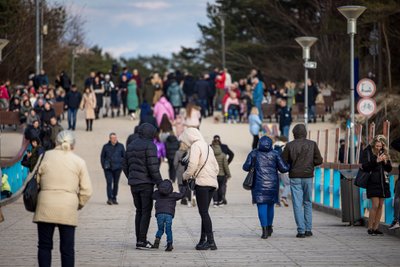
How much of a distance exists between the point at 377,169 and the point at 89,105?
95.5 feet

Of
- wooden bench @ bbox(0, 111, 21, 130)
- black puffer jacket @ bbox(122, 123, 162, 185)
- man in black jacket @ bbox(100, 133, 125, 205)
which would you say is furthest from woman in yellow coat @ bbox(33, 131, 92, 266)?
wooden bench @ bbox(0, 111, 21, 130)

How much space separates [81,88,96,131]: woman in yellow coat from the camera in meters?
45.9

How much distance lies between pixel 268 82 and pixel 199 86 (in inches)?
897

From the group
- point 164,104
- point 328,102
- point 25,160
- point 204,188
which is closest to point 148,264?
point 204,188

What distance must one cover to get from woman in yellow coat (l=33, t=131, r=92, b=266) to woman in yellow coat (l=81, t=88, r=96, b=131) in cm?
3374

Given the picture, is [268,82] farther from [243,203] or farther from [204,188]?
[204,188]

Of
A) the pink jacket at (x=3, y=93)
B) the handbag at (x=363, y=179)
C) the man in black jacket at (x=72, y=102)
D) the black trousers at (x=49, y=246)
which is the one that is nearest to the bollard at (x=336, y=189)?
the handbag at (x=363, y=179)

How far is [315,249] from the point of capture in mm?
15945

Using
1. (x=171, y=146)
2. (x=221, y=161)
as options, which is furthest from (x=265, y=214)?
(x=171, y=146)

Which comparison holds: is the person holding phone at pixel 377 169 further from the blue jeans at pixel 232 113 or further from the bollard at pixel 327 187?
the blue jeans at pixel 232 113

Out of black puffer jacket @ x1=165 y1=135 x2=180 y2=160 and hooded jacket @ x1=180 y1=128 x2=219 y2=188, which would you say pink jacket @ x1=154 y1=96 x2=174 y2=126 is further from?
hooded jacket @ x1=180 y1=128 x2=219 y2=188

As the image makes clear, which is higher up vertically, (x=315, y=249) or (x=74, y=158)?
(x=74, y=158)

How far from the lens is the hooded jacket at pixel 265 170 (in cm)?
1728

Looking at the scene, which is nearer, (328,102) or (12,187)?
(12,187)
